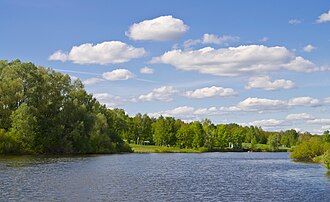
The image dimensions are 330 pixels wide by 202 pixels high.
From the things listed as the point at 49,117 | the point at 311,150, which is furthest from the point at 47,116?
the point at 311,150

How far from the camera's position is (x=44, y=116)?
357 feet

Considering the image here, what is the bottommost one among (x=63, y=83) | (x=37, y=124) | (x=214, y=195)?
(x=214, y=195)

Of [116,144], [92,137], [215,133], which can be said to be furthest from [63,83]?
[215,133]

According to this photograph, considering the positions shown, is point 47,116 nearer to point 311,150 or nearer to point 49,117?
point 49,117

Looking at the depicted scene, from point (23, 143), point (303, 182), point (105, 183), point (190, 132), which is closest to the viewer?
point (105, 183)

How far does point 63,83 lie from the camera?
114 meters

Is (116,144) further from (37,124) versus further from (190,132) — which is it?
(190,132)

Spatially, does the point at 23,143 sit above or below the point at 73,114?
below

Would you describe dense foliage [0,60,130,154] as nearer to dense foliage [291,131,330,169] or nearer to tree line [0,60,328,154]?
tree line [0,60,328,154]

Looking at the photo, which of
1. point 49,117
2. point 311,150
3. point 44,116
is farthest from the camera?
point 49,117

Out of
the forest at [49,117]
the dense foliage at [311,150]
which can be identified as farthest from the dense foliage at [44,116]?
the dense foliage at [311,150]

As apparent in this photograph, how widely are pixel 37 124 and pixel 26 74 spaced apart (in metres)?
12.7

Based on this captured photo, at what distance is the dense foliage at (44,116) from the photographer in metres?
97.3

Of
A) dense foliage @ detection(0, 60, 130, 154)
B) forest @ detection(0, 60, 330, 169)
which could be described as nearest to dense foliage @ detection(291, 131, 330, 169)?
forest @ detection(0, 60, 330, 169)
